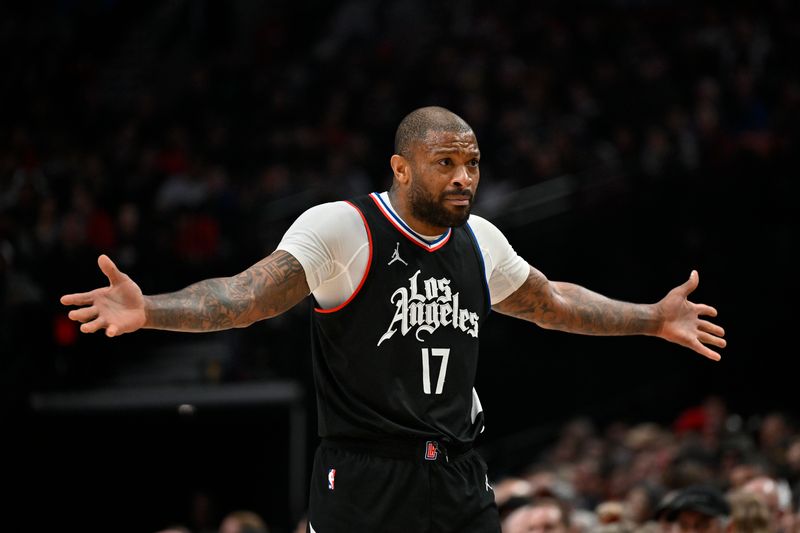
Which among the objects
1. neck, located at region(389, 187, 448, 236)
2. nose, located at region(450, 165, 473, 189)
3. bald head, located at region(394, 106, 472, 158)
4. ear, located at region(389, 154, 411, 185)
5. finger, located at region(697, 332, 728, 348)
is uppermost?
bald head, located at region(394, 106, 472, 158)

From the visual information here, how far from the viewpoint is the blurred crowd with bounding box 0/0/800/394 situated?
12000 millimetres

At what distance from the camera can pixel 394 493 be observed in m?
4.25

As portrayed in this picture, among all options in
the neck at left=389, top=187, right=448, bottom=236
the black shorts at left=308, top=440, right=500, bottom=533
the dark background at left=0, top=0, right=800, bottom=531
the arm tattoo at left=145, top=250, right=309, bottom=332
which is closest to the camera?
the arm tattoo at left=145, top=250, right=309, bottom=332

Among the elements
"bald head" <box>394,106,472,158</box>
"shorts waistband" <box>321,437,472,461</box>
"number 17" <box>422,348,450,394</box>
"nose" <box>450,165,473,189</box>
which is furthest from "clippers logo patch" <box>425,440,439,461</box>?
"bald head" <box>394,106,472,158</box>

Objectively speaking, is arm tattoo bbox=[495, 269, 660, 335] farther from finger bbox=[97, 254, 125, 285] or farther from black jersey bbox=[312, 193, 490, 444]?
finger bbox=[97, 254, 125, 285]

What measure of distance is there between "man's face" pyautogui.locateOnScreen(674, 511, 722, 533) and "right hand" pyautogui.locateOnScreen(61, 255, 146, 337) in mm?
3580

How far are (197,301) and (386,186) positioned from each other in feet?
34.6

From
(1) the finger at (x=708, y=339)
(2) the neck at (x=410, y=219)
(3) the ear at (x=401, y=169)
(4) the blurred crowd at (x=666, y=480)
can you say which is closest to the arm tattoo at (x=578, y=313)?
(1) the finger at (x=708, y=339)

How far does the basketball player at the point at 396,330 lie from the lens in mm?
4258

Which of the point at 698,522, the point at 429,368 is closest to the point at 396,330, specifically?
the point at 429,368

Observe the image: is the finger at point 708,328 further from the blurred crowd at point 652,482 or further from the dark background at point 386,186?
the dark background at point 386,186

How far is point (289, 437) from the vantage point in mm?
12047

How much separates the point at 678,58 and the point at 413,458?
11515 millimetres

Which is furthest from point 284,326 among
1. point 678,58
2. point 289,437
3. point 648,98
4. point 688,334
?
point 688,334
